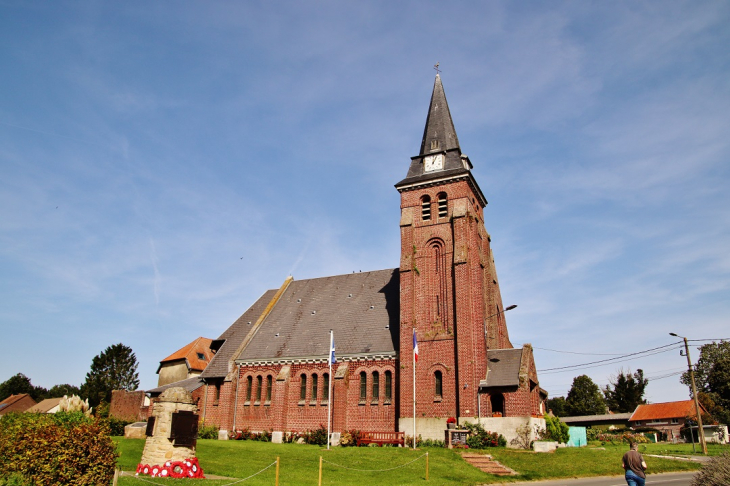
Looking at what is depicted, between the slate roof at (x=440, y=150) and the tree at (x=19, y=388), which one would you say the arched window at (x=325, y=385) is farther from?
the tree at (x=19, y=388)

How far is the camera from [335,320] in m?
38.7

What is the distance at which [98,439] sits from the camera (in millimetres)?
14734

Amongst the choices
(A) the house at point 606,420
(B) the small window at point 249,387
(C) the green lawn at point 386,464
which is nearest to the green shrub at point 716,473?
(C) the green lawn at point 386,464

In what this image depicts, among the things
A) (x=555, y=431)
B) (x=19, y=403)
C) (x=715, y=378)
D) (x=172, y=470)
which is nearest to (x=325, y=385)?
(x=555, y=431)

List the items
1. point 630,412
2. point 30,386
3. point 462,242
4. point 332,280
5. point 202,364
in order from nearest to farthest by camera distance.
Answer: point 462,242 → point 332,280 → point 202,364 → point 630,412 → point 30,386

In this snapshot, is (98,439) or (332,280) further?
(332,280)

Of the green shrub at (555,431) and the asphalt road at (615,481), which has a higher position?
the green shrub at (555,431)

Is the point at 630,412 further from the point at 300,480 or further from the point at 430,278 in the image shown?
the point at 300,480

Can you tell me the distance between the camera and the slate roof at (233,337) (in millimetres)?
39250

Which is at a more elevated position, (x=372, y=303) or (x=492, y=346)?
(x=372, y=303)

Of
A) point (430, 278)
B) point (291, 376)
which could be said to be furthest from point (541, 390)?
point (291, 376)

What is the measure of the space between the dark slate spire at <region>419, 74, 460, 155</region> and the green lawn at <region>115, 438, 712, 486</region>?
20356mm

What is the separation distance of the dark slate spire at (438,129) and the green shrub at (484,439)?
61.5 feet

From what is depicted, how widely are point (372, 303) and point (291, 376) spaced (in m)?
7.62
